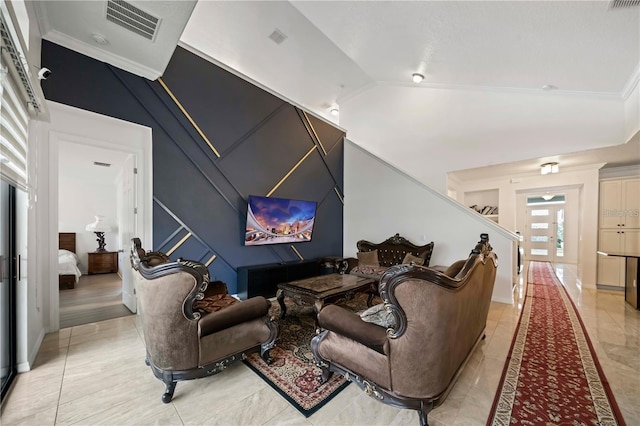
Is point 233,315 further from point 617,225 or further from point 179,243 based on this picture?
point 617,225

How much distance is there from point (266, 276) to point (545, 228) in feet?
32.6

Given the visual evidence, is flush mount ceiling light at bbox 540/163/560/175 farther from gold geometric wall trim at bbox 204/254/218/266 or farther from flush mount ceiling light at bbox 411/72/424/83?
gold geometric wall trim at bbox 204/254/218/266

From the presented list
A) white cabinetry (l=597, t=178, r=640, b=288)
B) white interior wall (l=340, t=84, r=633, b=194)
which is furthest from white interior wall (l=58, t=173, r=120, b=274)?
white cabinetry (l=597, t=178, r=640, b=288)

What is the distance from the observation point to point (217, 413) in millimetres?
1697

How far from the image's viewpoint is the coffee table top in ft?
10.1

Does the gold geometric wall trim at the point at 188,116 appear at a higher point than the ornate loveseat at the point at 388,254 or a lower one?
higher

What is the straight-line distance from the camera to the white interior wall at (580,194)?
208 inches

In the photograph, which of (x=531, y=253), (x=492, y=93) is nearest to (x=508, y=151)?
(x=492, y=93)

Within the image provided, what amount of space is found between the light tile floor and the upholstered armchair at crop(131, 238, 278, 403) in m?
0.18

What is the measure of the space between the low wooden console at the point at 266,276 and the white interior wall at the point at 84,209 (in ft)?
14.8

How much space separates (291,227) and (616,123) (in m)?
5.56

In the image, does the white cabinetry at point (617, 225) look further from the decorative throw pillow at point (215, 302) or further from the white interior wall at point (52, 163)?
the white interior wall at point (52, 163)

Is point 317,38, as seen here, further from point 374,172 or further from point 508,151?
point 508,151

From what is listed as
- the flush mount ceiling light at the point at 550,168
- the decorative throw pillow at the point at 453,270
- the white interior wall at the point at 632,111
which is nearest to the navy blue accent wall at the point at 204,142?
the decorative throw pillow at the point at 453,270
